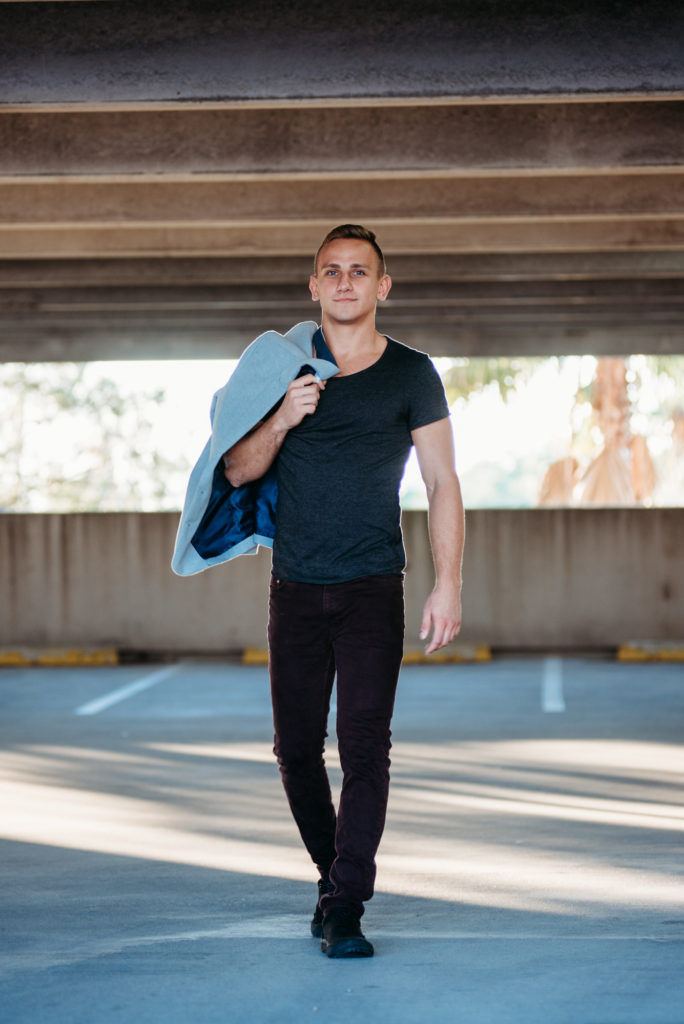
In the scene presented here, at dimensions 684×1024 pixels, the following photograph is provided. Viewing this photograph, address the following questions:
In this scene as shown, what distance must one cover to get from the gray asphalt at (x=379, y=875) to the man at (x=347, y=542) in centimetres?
49

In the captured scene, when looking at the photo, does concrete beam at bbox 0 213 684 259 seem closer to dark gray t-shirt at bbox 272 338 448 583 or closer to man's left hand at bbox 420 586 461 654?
dark gray t-shirt at bbox 272 338 448 583

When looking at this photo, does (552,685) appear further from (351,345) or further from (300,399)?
(300,399)

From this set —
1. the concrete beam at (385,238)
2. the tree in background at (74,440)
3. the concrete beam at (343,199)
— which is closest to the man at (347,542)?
the concrete beam at (343,199)

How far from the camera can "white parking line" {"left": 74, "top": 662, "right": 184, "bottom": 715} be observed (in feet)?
41.3

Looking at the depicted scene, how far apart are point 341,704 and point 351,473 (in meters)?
0.75

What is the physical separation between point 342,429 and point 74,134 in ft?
17.2

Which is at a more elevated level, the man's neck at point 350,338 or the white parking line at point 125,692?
the man's neck at point 350,338

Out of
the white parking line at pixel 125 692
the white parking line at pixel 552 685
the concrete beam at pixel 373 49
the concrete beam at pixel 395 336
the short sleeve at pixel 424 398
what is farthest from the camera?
the concrete beam at pixel 395 336

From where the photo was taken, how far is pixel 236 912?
4.96 m

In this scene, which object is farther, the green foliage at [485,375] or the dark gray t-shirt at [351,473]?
the green foliage at [485,375]

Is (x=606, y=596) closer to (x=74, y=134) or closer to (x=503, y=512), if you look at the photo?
(x=503, y=512)

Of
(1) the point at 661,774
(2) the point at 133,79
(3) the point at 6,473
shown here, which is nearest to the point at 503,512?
(1) the point at 661,774

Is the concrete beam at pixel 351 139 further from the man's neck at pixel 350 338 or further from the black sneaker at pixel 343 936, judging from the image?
the black sneaker at pixel 343 936

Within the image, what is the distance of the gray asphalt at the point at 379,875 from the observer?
3736 mm
